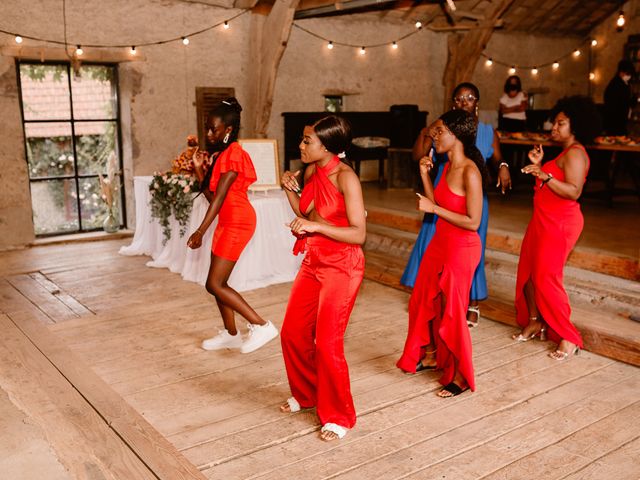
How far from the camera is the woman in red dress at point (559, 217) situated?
153 inches

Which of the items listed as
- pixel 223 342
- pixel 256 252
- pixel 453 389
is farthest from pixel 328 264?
pixel 256 252

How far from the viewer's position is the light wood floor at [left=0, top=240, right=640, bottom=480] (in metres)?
2.79

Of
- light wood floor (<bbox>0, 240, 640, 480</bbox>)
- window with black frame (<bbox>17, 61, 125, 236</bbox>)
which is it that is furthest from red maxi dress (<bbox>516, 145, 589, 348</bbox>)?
window with black frame (<bbox>17, 61, 125, 236</bbox>)

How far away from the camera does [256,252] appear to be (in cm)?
579

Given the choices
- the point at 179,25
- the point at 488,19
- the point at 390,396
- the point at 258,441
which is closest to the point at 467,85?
the point at 390,396

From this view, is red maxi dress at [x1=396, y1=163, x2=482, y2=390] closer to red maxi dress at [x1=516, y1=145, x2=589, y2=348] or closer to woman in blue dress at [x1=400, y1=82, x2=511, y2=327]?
red maxi dress at [x1=516, y1=145, x2=589, y2=348]

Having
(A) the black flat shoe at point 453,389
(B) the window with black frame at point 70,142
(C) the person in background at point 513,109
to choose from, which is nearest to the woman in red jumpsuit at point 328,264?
(A) the black flat shoe at point 453,389

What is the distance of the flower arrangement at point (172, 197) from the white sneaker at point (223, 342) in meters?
1.93

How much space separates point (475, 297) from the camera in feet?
15.6

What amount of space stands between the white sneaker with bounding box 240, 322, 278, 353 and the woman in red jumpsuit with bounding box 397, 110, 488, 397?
3.76 feet

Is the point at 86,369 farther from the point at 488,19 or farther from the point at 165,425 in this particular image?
the point at 488,19

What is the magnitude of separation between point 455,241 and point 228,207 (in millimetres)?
1452

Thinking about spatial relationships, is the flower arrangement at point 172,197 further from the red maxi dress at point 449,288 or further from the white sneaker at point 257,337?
the red maxi dress at point 449,288

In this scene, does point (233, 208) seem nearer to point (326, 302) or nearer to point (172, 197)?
point (326, 302)
